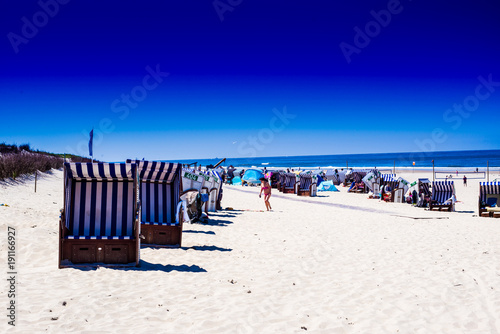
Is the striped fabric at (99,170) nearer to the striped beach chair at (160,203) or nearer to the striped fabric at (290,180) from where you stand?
the striped beach chair at (160,203)

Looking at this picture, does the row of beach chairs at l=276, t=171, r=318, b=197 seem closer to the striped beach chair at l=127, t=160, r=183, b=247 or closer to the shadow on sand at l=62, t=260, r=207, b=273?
the striped beach chair at l=127, t=160, r=183, b=247

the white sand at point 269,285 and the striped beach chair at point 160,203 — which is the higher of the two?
the striped beach chair at point 160,203

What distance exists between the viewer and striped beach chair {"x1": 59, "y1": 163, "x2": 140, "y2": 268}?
18.9ft

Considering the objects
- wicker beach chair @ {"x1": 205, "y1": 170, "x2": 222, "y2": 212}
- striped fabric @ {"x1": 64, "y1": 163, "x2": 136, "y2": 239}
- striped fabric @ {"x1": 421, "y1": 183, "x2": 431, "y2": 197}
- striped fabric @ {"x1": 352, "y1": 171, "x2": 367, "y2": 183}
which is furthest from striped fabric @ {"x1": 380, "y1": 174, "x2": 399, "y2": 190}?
striped fabric @ {"x1": 64, "y1": 163, "x2": 136, "y2": 239}

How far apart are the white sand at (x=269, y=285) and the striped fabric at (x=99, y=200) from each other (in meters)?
0.67

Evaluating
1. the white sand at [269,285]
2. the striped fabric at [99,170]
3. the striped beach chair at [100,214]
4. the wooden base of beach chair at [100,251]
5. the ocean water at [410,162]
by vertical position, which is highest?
the ocean water at [410,162]

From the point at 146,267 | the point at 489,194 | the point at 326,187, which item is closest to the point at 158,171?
the point at 146,267

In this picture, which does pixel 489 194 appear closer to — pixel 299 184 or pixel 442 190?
pixel 442 190

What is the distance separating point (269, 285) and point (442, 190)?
14.3 metres

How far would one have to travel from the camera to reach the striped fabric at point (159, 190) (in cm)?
791

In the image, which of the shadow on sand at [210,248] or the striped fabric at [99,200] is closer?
the striped fabric at [99,200]

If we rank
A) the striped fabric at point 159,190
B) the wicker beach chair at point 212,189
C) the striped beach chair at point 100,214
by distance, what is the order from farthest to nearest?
1. the wicker beach chair at point 212,189
2. the striped fabric at point 159,190
3. the striped beach chair at point 100,214

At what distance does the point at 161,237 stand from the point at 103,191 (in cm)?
177

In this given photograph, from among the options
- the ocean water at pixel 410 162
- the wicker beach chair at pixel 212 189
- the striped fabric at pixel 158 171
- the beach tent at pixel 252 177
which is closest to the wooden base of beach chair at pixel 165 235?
the striped fabric at pixel 158 171
